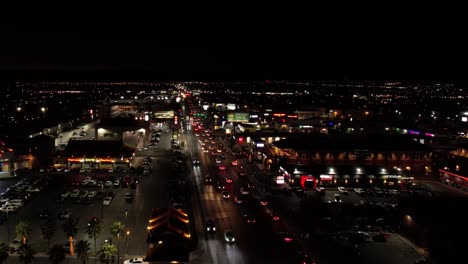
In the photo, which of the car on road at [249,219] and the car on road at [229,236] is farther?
the car on road at [249,219]

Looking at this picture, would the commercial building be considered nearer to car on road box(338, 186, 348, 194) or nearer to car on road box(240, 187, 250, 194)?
car on road box(338, 186, 348, 194)

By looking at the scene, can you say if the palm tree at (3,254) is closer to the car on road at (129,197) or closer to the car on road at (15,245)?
the car on road at (15,245)

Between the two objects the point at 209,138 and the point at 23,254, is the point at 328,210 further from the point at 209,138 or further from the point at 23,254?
the point at 209,138

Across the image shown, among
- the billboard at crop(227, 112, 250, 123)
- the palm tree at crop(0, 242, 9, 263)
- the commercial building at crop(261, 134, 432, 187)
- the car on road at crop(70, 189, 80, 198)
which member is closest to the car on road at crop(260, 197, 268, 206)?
the commercial building at crop(261, 134, 432, 187)

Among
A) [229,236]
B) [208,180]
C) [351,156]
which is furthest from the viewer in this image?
[351,156]

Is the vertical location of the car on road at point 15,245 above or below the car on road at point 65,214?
above

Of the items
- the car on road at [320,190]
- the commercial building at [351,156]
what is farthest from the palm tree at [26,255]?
the commercial building at [351,156]

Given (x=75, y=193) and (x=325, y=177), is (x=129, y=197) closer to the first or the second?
(x=75, y=193)

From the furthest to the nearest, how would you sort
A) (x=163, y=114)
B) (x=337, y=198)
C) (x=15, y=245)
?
(x=163, y=114) → (x=337, y=198) → (x=15, y=245)

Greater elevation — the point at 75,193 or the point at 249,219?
the point at 75,193

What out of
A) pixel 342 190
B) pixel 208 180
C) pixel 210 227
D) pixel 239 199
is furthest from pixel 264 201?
pixel 342 190

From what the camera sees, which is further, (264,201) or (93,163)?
(93,163)
